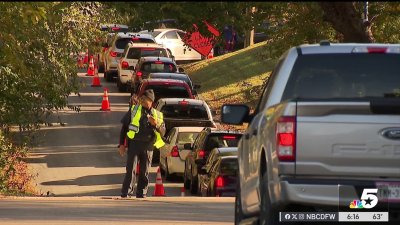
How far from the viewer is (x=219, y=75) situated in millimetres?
51344

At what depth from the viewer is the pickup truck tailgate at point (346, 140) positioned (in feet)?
36.0

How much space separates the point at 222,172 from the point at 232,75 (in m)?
25.8

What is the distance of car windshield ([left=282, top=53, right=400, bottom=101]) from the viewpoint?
11781 mm

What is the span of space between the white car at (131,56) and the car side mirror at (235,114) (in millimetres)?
35757

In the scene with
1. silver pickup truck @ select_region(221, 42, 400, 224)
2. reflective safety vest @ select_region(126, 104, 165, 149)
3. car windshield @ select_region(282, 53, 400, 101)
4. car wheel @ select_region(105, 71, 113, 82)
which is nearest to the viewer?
silver pickup truck @ select_region(221, 42, 400, 224)

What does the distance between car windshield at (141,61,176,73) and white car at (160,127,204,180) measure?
12.1 meters

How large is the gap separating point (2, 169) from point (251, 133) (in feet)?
52.8

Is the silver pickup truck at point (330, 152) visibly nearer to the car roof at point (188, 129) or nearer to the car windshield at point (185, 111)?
the car roof at point (188, 129)

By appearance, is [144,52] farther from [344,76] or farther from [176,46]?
[344,76]

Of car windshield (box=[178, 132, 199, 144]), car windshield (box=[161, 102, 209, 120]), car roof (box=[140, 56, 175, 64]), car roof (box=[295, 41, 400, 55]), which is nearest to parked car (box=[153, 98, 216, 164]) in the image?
car windshield (box=[161, 102, 209, 120])

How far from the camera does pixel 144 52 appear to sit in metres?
49.9

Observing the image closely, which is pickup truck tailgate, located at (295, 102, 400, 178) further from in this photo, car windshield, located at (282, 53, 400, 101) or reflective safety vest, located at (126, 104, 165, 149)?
reflective safety vest, located at (126, 104, 165, 149)

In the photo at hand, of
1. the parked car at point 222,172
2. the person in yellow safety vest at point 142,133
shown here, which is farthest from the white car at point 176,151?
the person in yellow safety vest at point 142,133

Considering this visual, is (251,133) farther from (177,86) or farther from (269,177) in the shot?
(177,86)
